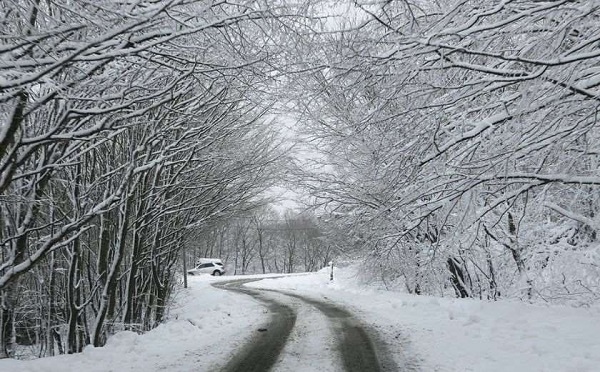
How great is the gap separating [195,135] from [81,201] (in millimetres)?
2644

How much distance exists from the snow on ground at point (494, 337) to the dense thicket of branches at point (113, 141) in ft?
15.6

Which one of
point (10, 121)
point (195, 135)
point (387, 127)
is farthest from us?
point (195, 135)

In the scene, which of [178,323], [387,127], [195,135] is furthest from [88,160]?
[387,127]

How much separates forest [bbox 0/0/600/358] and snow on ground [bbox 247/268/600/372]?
4.76ft

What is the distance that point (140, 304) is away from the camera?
40.1 feet

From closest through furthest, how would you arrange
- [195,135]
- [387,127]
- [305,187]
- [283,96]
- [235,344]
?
[387,127]
[283,96]
[235,344]
[195,135]
[305,187]

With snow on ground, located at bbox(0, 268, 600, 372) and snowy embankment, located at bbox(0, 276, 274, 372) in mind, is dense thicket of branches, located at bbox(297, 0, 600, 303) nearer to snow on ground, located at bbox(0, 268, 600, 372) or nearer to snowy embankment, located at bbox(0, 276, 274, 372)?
snow on ground, located at bbox(0, 268, 600, 372)

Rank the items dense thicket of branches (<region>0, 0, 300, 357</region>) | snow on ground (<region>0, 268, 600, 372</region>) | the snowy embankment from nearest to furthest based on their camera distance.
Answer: dense thicket of branches (<region>0, 0, 300, 357</region>) < snow on ground (<region>0, 268, 600, 372</region>) < the snowy embankment

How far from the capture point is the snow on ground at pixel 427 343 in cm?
590

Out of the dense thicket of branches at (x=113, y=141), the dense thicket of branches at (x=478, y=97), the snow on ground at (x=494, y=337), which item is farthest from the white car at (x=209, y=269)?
the dense thicket of branches at (x=478, y=97)

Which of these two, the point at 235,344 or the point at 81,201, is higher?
the point at 81,201

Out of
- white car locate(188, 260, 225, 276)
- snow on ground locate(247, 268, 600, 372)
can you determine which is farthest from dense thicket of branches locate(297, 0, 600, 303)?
white car locate(188, 260, 225, 276)

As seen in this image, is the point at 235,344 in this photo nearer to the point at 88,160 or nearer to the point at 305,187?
the point at 88,160

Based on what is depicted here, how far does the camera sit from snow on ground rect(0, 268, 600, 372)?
590 centimetres
